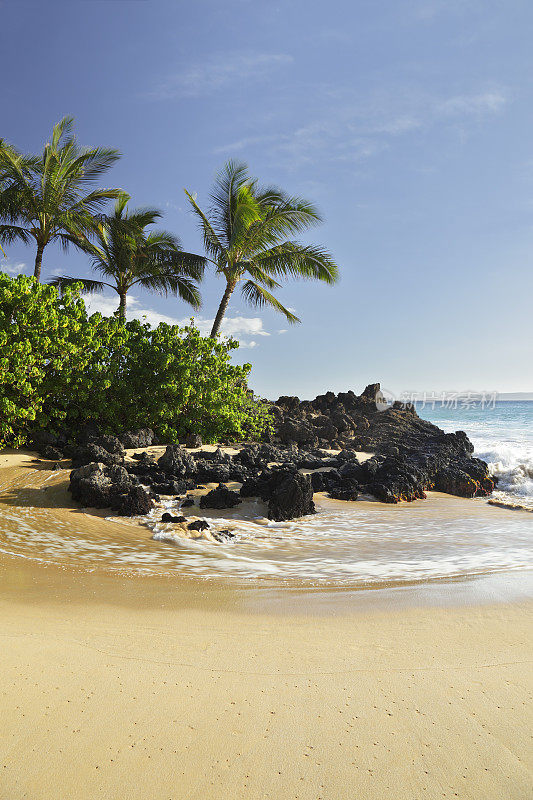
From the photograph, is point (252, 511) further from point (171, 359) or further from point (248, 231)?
point (248, 231)

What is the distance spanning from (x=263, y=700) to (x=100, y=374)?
377 inches

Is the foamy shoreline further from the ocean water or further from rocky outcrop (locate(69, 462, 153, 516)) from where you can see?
rocky outcrop (locate(69, 462, 153, 516))

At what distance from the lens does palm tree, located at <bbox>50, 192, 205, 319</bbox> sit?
20.3 meters

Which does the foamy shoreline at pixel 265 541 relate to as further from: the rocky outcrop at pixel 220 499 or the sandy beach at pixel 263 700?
the sandy beach at pixel 263 700

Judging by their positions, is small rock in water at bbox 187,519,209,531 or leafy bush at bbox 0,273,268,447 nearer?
small rock in water at bbox 187,519,209,531

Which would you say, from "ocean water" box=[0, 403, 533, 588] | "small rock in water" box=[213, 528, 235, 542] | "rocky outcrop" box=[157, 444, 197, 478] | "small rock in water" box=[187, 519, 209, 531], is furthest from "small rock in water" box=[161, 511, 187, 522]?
"rocky outcrop" box=[157, 444, 197, 478]

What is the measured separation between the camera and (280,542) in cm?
621

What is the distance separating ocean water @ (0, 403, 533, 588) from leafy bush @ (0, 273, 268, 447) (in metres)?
2.10

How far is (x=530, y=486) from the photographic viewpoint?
41.8 ft

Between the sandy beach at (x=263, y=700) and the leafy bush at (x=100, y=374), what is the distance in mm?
6780

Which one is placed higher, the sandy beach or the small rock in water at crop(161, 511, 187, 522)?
the small rock in water at crop(161, 511, 187, 522)

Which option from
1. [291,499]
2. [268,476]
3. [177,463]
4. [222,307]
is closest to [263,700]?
[291,499]

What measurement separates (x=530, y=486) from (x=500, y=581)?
30.8 feet

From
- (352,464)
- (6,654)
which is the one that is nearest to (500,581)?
(6,654)
